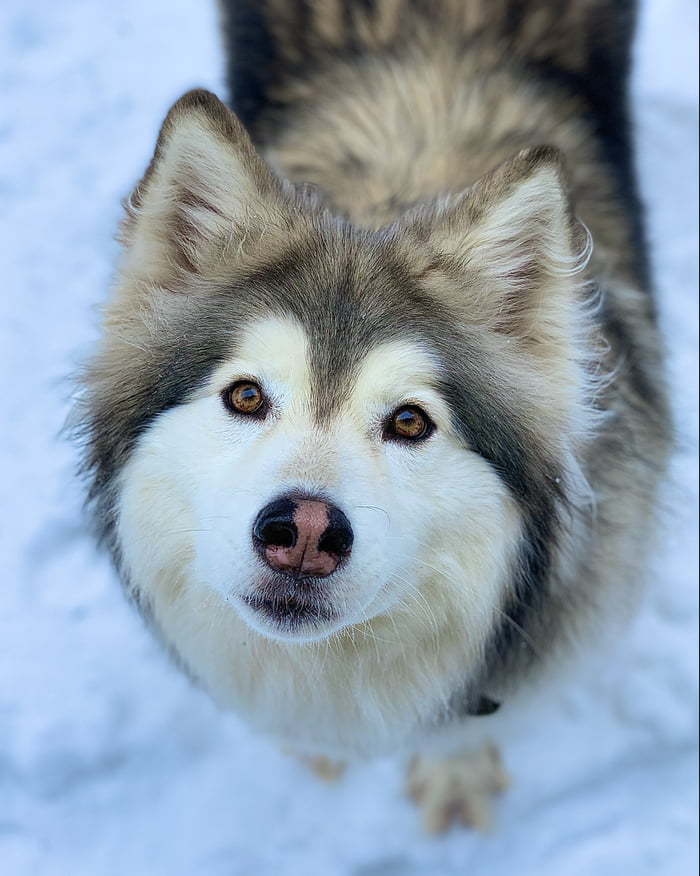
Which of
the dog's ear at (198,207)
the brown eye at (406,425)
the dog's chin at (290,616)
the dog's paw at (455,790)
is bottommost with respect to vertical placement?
the dog's paw at (455,790)

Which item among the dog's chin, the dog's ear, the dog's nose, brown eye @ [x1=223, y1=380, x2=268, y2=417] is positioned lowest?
the dog's chin

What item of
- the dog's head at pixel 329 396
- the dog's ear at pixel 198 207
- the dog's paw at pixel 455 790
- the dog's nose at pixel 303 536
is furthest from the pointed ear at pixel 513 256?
the dog's paw at pixel 455 790

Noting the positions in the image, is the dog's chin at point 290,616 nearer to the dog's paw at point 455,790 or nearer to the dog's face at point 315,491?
the dog's face at point 315,491

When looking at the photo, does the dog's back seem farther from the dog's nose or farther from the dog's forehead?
the dog's nose

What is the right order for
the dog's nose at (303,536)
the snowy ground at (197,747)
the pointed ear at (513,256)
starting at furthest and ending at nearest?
the snowy ground at (197,747) → the pointed ear at (513,256) → the dog's nose at (303,536)

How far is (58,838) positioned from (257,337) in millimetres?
1627

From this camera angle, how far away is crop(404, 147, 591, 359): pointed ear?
1.54 metres

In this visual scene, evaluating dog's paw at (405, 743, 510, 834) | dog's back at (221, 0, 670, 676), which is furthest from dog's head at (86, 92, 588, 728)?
dog's paw at (405, 743, 510, 834)

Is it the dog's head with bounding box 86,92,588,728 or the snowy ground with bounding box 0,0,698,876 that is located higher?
the dog's head with bounding box 86,92,588,728

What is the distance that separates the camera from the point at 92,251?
3242mm

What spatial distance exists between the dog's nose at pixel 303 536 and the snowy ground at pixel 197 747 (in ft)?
2.81

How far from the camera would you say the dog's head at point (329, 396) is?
139cm

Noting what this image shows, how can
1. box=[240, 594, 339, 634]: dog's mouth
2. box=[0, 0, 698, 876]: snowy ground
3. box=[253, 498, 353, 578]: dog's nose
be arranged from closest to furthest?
box=[253, 498, 353, 578]: dog's nose
box=[240, 594, 339, 634]: dog's mouth
box=[0, 0, 698, 876]: snowy ground

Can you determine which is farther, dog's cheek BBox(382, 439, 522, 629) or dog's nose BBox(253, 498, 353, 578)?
dog's cheek BBox(382, 439, 522, 629)
